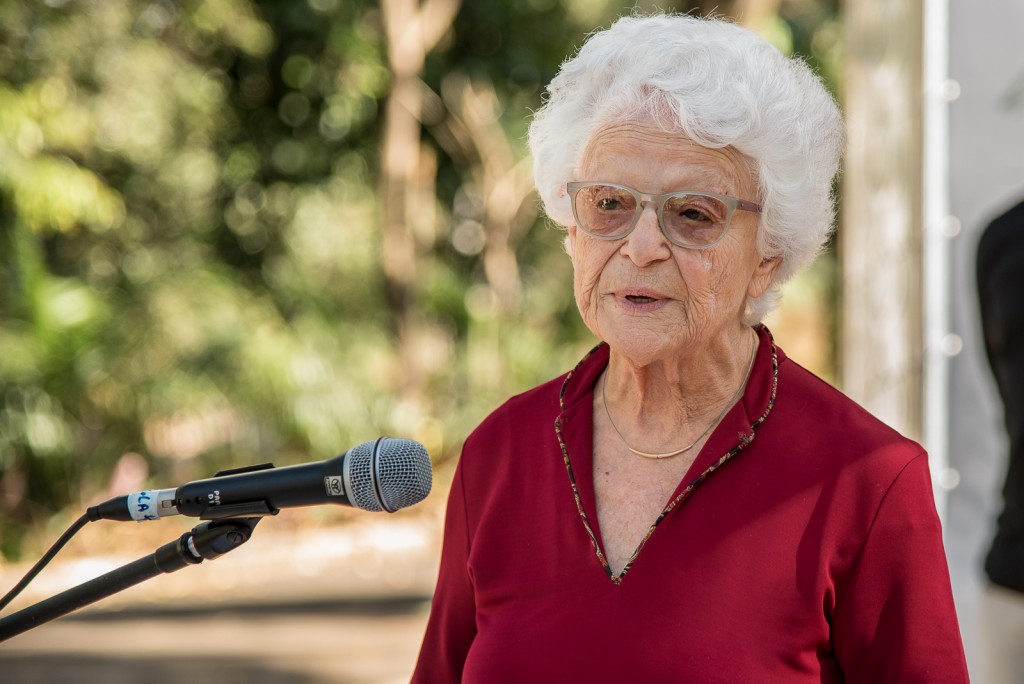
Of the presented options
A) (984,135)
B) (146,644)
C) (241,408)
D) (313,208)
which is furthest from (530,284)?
(984,135)

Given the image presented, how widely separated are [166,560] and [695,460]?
2.75ft

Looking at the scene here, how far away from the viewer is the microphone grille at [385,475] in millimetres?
1564

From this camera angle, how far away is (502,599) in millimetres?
1975

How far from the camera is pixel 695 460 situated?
194cm

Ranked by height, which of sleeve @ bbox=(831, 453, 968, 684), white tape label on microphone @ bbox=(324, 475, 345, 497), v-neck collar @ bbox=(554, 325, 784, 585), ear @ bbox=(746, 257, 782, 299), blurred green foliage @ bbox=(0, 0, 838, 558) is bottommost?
sleeve @ bbox=(831, 453, 968, 684)

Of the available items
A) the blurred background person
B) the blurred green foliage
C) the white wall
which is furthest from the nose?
the blurred green foliage

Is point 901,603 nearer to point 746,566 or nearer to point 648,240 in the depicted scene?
point 746,566

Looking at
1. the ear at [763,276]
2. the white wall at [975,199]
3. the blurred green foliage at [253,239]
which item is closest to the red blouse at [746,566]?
the ear at [763,276]

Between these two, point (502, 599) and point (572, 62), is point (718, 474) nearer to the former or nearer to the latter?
point (502, 599)

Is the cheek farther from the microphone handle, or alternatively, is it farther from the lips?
the microphone handle

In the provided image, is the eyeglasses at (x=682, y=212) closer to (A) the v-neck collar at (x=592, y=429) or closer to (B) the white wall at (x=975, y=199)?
(A) the v-neck collar at (x=592, y=429)

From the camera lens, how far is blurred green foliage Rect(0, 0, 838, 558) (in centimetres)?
959

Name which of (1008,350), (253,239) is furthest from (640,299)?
(253,239)

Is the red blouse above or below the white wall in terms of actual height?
below
